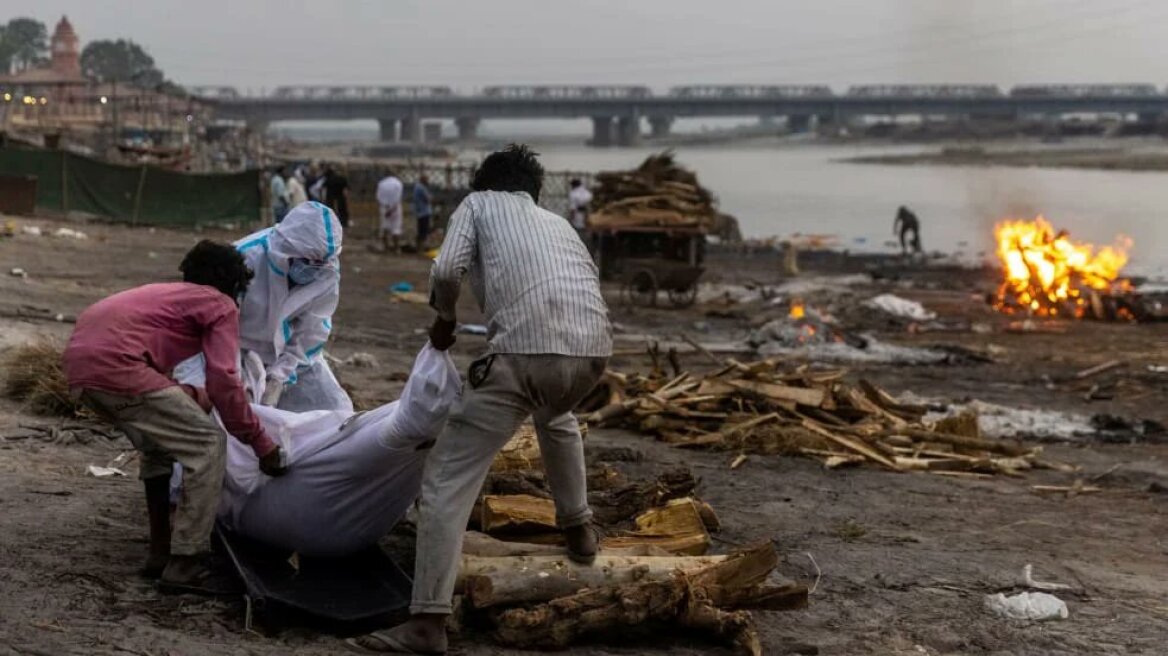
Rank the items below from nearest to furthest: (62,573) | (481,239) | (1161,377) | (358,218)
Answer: (481,239), (62,573), (1161,377), (358,218)

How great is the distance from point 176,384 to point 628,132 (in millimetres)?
144000

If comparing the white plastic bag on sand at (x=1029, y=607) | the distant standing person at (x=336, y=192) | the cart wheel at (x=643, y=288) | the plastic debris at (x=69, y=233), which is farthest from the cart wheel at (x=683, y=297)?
the white plastic bag on sand at (x=1029, y=607)

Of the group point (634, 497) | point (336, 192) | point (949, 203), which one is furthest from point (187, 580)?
point (949, 203)

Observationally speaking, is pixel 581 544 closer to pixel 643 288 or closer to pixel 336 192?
pixel 643 288

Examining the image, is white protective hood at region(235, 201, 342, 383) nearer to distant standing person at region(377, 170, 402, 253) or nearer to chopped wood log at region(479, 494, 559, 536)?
chopped wood log at region(479, 494, 559, 536)

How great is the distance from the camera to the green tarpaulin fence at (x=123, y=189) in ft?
113

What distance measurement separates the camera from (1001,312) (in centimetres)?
2545

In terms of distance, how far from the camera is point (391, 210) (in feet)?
106

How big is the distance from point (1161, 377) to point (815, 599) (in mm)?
11947

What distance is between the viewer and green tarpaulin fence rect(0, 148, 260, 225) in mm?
34469

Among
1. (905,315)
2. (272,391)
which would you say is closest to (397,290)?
(905,315)

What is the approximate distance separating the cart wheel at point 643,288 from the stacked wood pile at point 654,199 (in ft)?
4.20

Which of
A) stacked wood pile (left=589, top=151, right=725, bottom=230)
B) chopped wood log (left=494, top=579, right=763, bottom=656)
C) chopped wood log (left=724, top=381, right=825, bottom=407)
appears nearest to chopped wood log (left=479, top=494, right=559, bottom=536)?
chopped wood log (left=494, top=579, right=763, bottom=656)

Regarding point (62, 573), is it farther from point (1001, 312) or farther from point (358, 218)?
point (358, 218)
